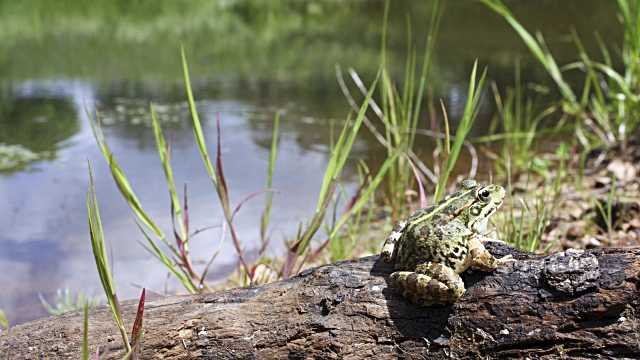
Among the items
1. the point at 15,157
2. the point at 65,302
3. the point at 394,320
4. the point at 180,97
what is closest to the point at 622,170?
the point at 394,320

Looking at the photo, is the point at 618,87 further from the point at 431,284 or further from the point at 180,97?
the point at 180,97

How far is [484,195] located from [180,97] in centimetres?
652

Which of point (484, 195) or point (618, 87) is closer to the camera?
point (484, 195)

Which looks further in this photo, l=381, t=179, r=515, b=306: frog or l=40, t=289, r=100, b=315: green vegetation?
l=40, t=289, r=100, b=315: green vegetation

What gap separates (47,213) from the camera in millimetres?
4949

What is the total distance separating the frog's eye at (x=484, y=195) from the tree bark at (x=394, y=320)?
147 millimetres

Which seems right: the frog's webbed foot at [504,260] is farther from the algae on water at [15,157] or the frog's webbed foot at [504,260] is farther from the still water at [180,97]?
the algae on water at [15,157]

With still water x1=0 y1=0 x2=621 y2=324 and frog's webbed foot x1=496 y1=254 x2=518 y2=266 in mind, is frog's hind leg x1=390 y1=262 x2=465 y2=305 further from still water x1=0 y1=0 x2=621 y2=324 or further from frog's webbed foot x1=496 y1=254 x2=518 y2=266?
still water x1=0 y1=0 x2=621 y2=324

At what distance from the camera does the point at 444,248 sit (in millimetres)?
2174

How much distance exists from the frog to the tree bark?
51 mm

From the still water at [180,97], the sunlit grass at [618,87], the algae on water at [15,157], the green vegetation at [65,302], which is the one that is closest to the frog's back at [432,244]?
the still water at [180,97]

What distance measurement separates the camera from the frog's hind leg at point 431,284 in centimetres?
205

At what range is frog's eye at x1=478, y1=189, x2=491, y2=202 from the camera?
7.77 ft

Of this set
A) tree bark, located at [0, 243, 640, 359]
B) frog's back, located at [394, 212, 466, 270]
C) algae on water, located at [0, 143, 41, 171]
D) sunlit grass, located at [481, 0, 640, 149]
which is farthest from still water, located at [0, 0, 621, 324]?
frog's back, located at [394, 212, 466, 270]
